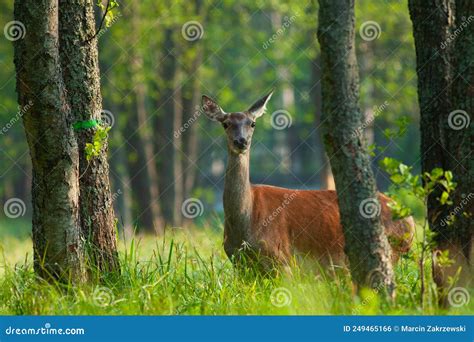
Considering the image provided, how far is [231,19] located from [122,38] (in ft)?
16.6

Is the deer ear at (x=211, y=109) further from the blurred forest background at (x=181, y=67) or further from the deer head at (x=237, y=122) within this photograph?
the blurred forest background at (x=181, y=67)

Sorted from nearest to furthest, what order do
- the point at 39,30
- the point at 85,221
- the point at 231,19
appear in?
the point at 39,30
the point at 85,221
the point at 231,19

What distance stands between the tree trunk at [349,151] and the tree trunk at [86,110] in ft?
8.59

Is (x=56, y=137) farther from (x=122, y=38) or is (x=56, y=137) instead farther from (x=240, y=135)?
(x=122, y=38)

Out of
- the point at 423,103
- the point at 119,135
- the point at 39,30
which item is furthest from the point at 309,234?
the point at 119,135

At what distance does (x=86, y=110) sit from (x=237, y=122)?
2046 millimetres

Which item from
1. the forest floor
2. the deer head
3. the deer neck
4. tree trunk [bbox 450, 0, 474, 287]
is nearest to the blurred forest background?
the deer head

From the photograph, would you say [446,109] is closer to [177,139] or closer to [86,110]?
[86,110]

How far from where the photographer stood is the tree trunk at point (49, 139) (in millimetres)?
7699

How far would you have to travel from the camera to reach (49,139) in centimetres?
775

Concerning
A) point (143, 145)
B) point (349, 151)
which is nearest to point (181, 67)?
point (143, 145)

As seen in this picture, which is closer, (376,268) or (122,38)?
(376,268)

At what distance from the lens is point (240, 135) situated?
999 cm

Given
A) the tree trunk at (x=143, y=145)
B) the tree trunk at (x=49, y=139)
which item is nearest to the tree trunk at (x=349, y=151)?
the tree trunk at (x=49, y=139)
